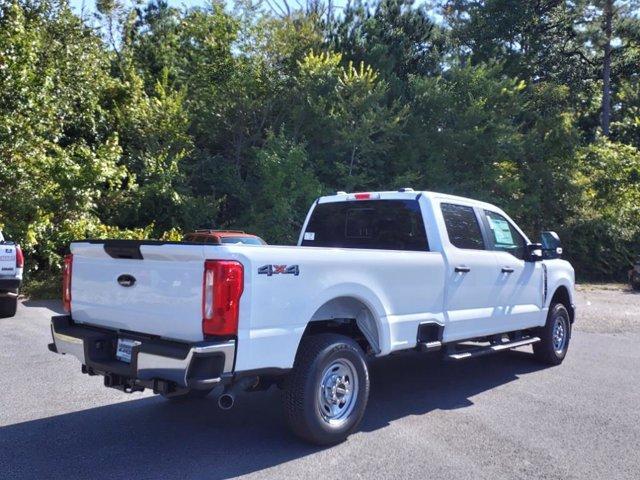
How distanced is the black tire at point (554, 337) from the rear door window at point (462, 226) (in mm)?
2042

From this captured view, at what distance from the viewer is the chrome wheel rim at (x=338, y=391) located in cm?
515

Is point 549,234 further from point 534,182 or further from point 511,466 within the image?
point 534,182

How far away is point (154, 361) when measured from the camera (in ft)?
14.7

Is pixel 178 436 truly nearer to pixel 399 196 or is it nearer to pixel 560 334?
pixel 399 196

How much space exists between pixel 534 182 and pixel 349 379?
21.0 m

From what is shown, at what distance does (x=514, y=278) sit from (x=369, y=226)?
189 centimetres

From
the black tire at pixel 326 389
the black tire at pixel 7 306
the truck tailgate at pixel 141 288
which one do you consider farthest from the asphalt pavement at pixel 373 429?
the black tire at pixel 7 306

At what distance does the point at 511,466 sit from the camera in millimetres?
4805

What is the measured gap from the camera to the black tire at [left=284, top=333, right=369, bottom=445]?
4.92 m

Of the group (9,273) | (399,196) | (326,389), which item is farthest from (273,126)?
(326,389)

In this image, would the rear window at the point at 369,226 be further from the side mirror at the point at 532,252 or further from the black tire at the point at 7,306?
the black tire at the point at 7,306

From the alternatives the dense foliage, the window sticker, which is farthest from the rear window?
the dense foliage

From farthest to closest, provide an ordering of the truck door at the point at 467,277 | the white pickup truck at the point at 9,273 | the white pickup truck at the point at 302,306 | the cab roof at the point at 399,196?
the white pickup truck at the point at 9,273 < the cab roof at the point at 399,196 < the truck door at the point at 467,277 < the white pickup truck at the point at 302,306

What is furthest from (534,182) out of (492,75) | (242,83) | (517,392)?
(517,392)
